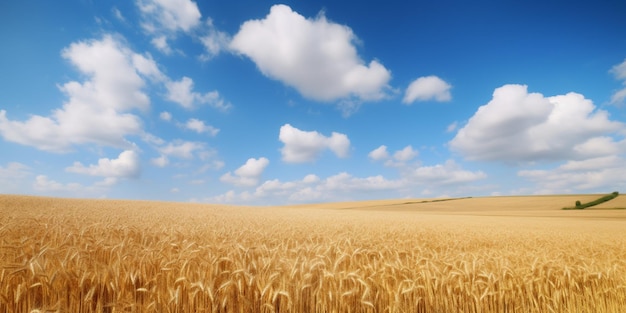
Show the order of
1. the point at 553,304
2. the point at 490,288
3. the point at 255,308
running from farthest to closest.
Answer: the point at 553,304
the point at 490,288
the point at 255,308

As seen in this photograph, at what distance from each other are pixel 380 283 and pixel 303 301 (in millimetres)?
1047

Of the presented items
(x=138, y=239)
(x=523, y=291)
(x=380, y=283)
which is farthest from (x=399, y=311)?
(x=138, y=239)

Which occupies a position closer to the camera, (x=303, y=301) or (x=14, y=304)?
(x=14, y=304)

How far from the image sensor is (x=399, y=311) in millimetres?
3299

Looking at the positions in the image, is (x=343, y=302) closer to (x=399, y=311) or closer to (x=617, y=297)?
(x=399, y=311)

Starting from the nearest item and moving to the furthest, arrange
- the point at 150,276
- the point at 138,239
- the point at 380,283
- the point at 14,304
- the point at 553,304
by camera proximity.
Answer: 1. the point at 14,304
2. the point at 150,276
3. the point at 380,283
4. the point at 553,304
5. the point at 138,239

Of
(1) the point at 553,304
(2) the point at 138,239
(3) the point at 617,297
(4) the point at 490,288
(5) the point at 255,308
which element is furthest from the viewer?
(2) the point at 138,239

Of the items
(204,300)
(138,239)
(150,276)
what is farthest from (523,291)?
(138,239)

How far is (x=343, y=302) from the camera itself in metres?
3.16

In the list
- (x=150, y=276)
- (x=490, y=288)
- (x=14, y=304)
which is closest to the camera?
(x=14, y=304)

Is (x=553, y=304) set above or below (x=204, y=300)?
below

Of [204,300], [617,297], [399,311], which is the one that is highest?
[204,300]

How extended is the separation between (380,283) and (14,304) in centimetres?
380

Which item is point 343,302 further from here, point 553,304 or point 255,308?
point 553,304
